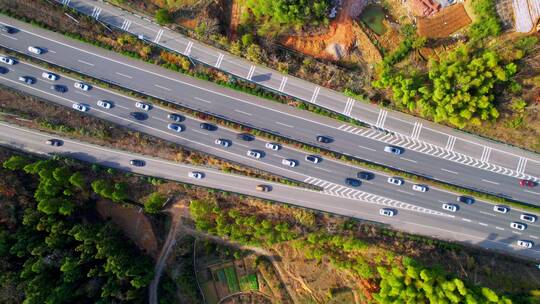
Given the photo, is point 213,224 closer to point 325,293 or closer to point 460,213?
point 325,293

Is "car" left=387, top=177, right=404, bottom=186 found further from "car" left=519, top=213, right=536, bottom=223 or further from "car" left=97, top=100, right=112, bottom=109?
"car" left=97, top=100, right=112, bottom=109

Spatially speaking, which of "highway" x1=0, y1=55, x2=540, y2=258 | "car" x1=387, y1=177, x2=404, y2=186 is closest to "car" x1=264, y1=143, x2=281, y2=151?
"highway" x1=0, y1=55, x2=540, y2=258

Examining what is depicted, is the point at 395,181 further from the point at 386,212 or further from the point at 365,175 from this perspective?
the point at 386,212

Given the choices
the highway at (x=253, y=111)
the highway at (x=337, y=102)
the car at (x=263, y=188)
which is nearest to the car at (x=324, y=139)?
the highway at (x=253, y=111)

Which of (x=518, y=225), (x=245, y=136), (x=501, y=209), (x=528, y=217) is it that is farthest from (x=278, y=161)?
(x=528, y=217)

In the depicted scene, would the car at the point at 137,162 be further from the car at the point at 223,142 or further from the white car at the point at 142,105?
the car at the point at 223,142

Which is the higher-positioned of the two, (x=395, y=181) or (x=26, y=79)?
(x=395, y=181)

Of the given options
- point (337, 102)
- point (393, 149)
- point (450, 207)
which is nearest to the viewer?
point (450, 207)
